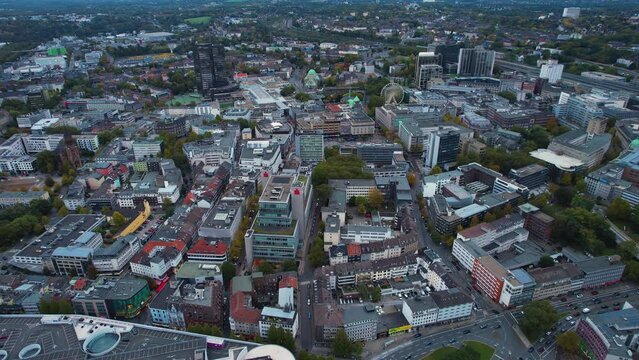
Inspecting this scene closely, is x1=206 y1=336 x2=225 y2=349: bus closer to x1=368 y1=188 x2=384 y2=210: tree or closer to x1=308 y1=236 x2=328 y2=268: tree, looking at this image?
x1=308 y1=236 x2=328 y2=268: tree

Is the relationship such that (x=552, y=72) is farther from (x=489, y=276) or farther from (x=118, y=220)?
(x=118, y=220)

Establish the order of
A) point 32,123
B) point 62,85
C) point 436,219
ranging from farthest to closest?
1. point 62,85
2. point 32,123
3. point 436,219

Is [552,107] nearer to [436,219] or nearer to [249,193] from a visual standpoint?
[436,219]

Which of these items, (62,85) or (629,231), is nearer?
(629,231)

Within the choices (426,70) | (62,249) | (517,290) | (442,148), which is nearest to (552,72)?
(426,70)

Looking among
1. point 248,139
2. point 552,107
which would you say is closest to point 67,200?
point 248,139

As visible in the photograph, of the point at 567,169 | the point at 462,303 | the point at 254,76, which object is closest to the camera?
the point at 462,303
